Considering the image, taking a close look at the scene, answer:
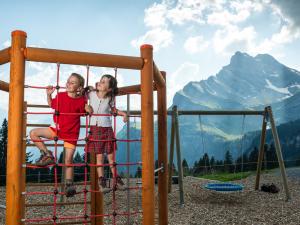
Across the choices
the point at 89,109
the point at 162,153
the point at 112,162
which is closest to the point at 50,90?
the point at 89,109

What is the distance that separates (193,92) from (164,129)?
16290cm

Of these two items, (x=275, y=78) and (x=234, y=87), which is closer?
(x=234, y=87)

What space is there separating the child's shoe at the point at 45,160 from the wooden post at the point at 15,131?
0.59 meters

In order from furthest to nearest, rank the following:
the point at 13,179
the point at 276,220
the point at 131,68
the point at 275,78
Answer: the point at 275,78, the point at 276,220, the point at 131,68, the point at 13,179

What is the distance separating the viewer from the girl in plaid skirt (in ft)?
11.9

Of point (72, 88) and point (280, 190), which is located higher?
point (72, 88)

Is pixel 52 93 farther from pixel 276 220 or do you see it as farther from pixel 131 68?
pixel 276 220

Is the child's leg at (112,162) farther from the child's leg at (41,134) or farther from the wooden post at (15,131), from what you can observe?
the wooden post at (15,131)

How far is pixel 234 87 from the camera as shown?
172m

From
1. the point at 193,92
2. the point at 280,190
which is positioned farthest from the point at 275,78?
the point at 280,190

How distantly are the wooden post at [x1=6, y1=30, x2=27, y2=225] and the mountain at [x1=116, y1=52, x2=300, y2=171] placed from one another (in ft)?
429

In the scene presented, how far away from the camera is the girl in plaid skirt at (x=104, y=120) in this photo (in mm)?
3627

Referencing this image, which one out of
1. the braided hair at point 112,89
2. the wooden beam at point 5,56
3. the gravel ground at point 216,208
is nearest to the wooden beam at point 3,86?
the wooden beam at point 5,56

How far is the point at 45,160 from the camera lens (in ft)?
11.7
